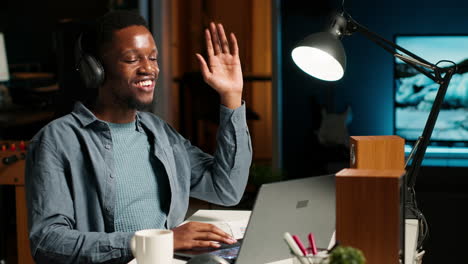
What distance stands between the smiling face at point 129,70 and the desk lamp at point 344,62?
0.44m

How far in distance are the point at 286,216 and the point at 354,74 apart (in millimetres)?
3753

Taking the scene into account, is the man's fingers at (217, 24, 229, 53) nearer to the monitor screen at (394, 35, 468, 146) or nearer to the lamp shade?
the lamp shade

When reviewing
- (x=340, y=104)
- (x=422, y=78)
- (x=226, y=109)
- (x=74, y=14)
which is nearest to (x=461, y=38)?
(x=422, y=78)

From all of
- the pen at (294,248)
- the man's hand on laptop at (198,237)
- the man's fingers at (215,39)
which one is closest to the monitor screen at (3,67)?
the man's fingers at (215,39)

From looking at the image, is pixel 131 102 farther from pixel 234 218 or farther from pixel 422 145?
pixel 422 145

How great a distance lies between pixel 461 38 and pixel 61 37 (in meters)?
3.04

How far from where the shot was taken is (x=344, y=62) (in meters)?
1.90

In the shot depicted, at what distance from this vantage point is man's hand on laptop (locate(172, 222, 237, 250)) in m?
1.63

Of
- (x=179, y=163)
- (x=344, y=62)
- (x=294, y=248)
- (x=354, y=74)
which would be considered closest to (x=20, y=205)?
(x=179, y=163)

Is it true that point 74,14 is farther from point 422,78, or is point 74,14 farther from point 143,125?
point 143,125

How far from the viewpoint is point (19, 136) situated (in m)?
4.61

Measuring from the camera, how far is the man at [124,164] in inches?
65.7

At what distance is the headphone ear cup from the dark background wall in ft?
9.56

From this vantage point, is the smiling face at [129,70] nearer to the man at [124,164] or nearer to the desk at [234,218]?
the man at [124,164]
